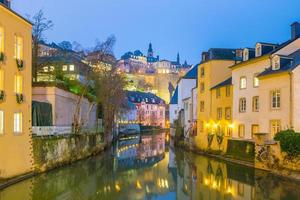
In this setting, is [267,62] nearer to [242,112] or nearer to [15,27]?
[242,112]

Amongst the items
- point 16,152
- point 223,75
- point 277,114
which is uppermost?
point 223,75

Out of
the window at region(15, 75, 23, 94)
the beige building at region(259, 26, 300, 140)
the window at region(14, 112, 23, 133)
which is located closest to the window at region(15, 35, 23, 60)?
the window at region(15, 75, 23, 94)

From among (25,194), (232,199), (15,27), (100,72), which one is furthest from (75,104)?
(232,199)

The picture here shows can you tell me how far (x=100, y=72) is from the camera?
44688 mm

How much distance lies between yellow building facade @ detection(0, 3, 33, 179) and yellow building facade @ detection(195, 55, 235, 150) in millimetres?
20972

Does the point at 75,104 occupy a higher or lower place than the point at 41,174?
higher

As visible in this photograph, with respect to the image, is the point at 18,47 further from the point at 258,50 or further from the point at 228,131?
the point at 228,131

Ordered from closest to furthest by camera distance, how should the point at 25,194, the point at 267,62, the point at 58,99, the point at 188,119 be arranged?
1. the point at 25,194
2. the point at 267,62
3. the point at 58,99
4. the point at 188,119

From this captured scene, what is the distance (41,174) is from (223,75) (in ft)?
78.7

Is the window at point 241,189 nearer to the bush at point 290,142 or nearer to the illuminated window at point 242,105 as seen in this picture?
the bush at point 290,142

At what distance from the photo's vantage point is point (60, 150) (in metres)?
32.1

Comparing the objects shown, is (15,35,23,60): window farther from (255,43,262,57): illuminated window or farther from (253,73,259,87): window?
(255,43,262,57): illuminated window

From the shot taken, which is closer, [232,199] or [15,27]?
[232,199]

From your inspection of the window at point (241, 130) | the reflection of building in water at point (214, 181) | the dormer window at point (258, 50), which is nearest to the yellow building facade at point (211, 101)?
the window at point (241, 130)
